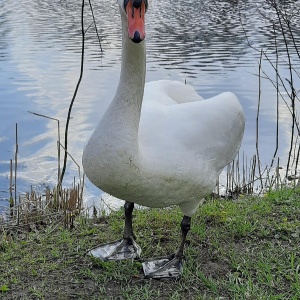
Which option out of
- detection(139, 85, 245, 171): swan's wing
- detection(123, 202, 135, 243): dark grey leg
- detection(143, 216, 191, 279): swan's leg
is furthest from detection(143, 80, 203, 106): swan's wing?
detection(143, 216, 191, 279): swan's leg

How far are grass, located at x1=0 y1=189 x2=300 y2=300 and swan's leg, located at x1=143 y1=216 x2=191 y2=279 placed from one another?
0.15ft

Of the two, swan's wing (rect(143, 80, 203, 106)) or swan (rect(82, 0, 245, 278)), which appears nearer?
swan (rect(82, 0, 245, 278))

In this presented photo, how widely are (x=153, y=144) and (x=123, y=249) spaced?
104 cm

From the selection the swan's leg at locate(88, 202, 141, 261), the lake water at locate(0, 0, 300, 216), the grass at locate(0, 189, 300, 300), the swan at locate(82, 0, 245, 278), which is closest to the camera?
the swan at locate(82, 0, 245, 278)

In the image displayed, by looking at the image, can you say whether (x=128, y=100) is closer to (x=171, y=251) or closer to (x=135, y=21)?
(x=135, y=21)

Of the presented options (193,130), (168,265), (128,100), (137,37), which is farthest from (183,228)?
(137,37)

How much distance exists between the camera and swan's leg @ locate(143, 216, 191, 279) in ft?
12.1

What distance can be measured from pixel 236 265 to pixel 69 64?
31.0 feet

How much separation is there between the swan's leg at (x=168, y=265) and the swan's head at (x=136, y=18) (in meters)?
1.55

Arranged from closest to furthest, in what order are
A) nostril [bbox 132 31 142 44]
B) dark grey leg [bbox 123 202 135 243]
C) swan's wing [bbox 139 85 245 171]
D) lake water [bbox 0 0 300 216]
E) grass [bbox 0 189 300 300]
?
nostril [bbox 132 31 142 44]
swan's wing [bbox 139 85 245 171]
grass [bbox 0 189 300 300]
dark grey leg [bbox 123 202 135 243]
lake water [bbox 0 0 300 216]

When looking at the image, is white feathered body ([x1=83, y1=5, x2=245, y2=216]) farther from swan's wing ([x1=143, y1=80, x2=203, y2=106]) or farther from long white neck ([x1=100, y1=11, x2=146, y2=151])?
swan's wing ([x1=143, y1=80, x2=203, y2=106])

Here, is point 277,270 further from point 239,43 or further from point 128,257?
point 239,43

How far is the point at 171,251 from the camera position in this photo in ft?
13.5

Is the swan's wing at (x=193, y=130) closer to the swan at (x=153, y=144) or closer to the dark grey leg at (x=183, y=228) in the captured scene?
the swan at (x=153, y=144)
